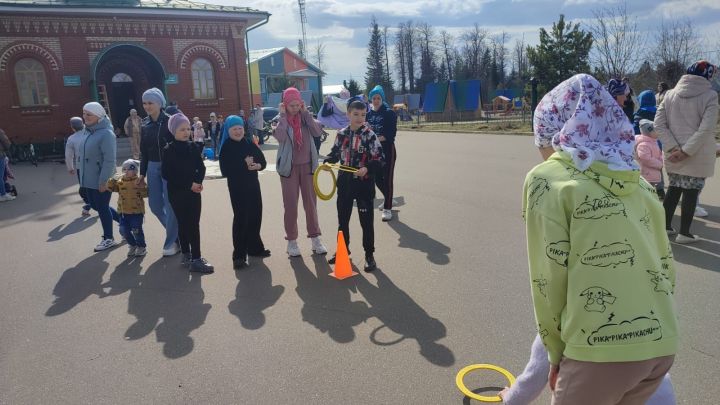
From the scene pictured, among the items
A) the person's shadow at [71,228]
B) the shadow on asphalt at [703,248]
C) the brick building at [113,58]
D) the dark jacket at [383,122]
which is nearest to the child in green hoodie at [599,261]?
the shadow on asphalt at [703,248]

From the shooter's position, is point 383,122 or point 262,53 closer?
point 383,122

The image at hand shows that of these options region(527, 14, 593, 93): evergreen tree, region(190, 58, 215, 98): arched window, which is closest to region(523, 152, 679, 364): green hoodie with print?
region(190, 58, 215, 98): arched window

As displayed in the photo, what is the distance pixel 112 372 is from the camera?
3.80m

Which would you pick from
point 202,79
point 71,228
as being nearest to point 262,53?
point 202,79

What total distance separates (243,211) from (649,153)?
5.34 m

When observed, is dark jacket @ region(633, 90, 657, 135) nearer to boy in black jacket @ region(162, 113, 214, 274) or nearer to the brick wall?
boy in black jacket @ region(162, 113, 214, 274)

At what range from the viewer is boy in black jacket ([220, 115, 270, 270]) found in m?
6.03

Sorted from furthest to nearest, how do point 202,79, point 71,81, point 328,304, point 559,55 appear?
point 559,55
point 202,79
point 71,81
point 328,304

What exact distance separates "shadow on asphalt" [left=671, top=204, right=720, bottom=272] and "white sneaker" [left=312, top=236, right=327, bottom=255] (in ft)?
13.1

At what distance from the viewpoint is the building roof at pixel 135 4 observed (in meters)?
21.7

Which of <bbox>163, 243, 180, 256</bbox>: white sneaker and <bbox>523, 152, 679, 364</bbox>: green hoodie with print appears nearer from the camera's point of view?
<bbox>523, 152, 679, 364</bbox>: green hoodie with print

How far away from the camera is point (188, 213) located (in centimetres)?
592

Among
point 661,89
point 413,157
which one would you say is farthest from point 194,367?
point 413,157

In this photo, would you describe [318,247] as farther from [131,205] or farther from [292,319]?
[131,205]
